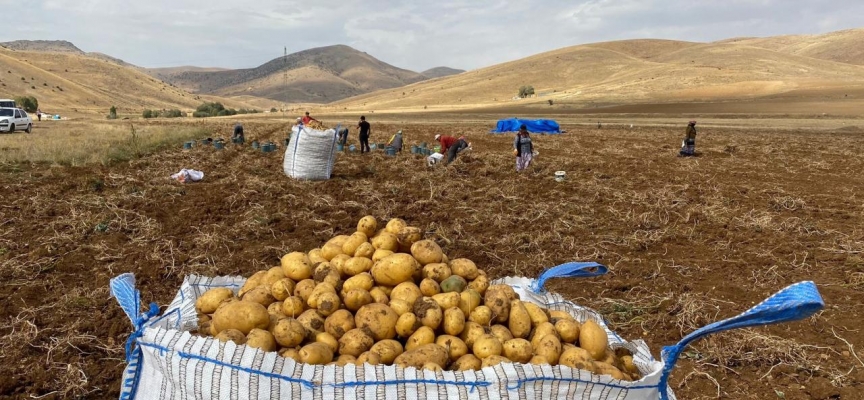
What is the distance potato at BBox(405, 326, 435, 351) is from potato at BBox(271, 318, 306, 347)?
60 centimetres

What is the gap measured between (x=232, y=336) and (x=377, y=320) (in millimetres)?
774

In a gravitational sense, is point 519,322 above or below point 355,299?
below

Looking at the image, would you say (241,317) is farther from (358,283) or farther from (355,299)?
(358,283)

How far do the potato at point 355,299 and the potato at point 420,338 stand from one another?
410 millimetres

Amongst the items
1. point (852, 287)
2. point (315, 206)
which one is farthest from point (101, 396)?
point (852, 287)

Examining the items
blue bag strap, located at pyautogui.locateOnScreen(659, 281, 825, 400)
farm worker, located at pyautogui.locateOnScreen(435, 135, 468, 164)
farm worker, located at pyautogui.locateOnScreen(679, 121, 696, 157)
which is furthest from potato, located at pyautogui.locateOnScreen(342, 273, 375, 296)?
farm worker, located at pyautogui.locateOnScreen(679, 121, 696, 157)

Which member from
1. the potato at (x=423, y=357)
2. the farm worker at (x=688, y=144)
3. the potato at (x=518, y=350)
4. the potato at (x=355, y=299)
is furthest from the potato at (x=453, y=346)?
the farm worker at (x=688, y=144)

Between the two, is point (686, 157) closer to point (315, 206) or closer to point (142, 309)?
point (315, 206)

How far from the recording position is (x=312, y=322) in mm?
2824

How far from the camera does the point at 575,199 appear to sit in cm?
945

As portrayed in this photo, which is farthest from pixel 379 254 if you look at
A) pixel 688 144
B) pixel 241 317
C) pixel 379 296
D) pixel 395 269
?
pixel 688 144

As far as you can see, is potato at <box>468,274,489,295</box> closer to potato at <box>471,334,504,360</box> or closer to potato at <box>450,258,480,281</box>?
potato at <box>450,258,480,281</box>

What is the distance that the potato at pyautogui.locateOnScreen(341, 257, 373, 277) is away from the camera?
338cm

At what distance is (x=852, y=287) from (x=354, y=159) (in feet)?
37.5
